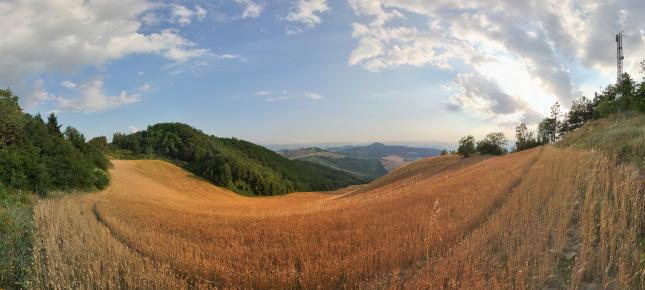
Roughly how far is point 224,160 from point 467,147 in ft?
Result: 187

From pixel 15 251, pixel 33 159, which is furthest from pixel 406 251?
pixel 33 159


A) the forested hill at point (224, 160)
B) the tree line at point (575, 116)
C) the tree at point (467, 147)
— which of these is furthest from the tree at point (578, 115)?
the forested hill at point (224, 160)

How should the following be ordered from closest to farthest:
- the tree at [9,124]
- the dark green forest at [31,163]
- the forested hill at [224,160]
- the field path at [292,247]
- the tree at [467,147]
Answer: the field path at [292,247]
the dark green forest at [31,163]
the tree at [9,124]
the tree at [467,147]
the forested hill at [224,160]

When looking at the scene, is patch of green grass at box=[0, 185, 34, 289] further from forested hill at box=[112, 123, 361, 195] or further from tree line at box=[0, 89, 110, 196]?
forested hill at box=[112, 123, 361, 195]

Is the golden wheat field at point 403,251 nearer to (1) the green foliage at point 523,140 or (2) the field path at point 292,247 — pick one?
(2) the field path at point 292,247

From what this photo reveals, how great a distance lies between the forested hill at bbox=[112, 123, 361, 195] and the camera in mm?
87125

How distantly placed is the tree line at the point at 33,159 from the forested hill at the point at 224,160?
44829 mm

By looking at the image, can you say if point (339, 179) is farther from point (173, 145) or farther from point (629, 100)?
point (629, 100)

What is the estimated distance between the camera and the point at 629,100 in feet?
160

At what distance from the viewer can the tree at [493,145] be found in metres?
60.8

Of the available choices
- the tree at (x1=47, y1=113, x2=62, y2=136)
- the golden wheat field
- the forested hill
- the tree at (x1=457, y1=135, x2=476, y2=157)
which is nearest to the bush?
the tree at (x1=47, y1=113, x2=62, y2=136)

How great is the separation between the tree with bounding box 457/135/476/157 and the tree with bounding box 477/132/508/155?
1238 mm

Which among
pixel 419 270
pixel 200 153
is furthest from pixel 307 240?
pixel 200 153

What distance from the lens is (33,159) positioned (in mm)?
29531
